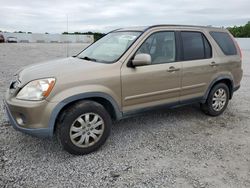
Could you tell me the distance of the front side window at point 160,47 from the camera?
3.75 metres

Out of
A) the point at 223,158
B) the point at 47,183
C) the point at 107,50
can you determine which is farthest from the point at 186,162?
the point at 107,50

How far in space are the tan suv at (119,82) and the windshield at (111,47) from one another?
19 millimetres

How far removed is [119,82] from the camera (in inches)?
133

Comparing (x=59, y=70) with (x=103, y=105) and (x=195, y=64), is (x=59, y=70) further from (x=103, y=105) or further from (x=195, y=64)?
(x=195, y=64)

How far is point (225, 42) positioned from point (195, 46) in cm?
95

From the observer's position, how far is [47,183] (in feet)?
8.68

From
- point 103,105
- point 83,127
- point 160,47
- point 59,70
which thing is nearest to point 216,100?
point 160,47

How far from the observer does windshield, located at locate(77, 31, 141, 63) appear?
364 centimetres

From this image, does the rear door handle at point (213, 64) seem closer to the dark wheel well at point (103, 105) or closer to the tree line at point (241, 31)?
the dark wheel well at point (103, 105)

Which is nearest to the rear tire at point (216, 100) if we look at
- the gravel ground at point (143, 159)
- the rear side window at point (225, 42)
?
the gravel ground at point (143, 159)

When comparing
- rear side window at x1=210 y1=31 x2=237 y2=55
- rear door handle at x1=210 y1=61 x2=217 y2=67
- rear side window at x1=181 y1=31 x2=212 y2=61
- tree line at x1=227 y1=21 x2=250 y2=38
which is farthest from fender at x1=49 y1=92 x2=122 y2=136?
tree line at x1=227 y1=21 x2=250 y2=38

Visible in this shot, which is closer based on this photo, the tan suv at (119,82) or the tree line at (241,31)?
the tan suv at (119,82)

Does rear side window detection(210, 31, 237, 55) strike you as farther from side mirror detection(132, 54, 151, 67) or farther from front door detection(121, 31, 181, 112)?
side mirror detection(132, 54, 151, 67)

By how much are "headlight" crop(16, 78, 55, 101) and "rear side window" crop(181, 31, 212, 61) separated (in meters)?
2.38
